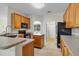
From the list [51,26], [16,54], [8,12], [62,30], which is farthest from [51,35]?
[16,54]

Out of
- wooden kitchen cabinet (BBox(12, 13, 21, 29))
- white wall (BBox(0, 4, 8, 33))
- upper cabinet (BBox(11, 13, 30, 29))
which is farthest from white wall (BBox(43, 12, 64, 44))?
white wall (BBox(0, 4, 8, 33))

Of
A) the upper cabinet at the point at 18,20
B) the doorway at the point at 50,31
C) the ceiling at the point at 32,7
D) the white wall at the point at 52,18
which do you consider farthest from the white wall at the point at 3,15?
the doorway at the point at 50,31

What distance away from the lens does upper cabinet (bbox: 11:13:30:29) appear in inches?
178

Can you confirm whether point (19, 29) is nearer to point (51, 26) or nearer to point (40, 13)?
point (40, 13)

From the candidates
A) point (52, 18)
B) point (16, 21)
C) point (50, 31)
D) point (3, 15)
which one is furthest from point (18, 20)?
point (50, 31)

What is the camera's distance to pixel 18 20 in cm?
479

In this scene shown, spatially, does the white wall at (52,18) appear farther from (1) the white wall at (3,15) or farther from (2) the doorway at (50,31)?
(1) the white wall at (3,15)

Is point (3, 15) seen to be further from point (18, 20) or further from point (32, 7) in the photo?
point (32, 7)

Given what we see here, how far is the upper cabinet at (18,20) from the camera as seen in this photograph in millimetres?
4527

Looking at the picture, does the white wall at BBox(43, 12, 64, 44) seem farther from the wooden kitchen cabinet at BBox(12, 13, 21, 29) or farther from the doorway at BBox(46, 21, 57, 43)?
the wooden kitchen cabinet at BBox(12, 13, 21, 29)

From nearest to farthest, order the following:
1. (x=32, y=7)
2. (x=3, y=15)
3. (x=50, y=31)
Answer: (x=3, y=15), (x=32, y=7), (x=50, y=31)

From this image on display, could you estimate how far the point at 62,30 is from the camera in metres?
5.13

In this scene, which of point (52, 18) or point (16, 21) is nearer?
point (16, 21)

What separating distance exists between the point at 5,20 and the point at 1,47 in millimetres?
3025
